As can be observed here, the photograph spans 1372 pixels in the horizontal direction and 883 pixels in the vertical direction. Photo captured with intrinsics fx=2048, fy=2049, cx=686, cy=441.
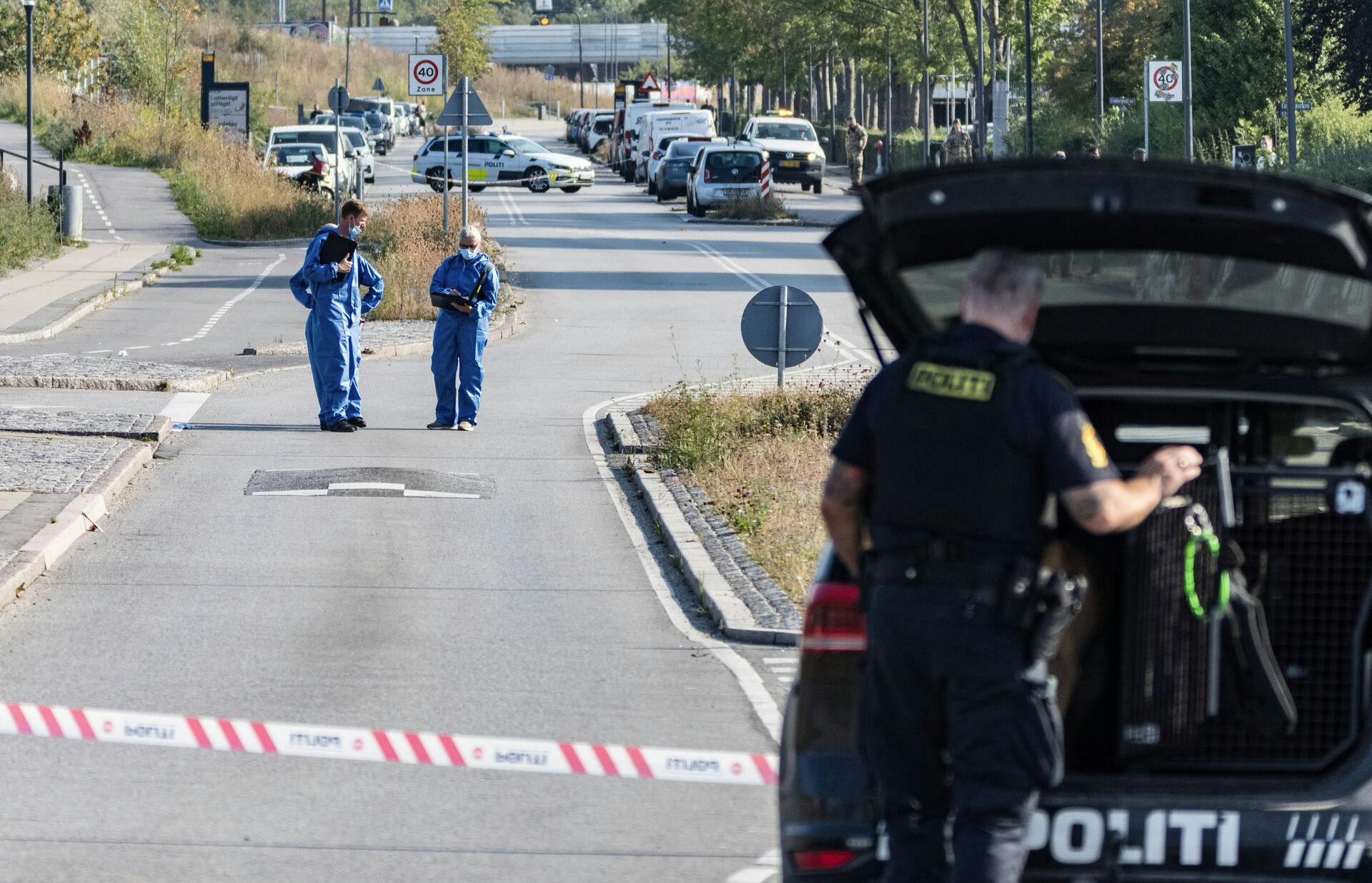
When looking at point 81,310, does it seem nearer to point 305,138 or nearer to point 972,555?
point 972,555

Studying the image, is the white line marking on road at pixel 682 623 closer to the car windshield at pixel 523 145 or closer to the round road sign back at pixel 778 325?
the round road sign back at pixel 778 325

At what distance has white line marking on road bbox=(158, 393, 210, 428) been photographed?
1744 cm

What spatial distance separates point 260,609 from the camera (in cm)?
1002

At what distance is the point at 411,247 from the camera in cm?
2980

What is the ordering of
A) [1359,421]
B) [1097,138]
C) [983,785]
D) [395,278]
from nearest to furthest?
[983,785] < [1359,421] < [395,278] < [1097,138]

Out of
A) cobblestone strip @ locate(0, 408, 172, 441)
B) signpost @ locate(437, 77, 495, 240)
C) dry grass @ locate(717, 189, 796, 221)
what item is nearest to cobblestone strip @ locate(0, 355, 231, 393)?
cobblestone strip @ locate(0, 408, 172, 441)

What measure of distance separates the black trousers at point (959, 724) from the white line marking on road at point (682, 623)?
3.01m

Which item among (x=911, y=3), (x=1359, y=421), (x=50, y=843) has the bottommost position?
(x=50, y=843)

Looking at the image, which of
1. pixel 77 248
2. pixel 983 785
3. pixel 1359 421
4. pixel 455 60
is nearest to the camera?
pixel 983 785

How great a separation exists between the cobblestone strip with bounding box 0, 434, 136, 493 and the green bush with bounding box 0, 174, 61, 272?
59.1ft

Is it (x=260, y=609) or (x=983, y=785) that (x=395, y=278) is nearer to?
(x=260, y=609)

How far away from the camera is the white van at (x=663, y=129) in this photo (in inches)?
2341

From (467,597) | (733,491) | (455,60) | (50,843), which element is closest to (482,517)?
(733,491)

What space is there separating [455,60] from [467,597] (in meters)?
89.3
